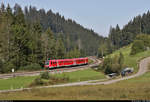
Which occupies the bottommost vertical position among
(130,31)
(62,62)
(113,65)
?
(113,65)

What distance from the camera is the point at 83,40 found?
464 feet

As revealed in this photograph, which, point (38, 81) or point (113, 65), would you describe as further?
point (113, 65)

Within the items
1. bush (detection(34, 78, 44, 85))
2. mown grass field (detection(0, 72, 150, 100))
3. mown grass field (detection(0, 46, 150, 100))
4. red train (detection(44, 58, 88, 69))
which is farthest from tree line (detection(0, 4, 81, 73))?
mown grass field (detection(0, 72, 150, 100))

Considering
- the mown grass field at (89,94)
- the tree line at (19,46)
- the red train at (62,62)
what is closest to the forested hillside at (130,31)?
the red train at (62,62)

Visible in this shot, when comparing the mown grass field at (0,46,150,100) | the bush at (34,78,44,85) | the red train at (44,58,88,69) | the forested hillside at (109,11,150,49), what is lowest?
the bush at (34,78,44,85)

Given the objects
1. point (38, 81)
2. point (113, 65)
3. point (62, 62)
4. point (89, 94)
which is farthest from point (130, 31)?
point (89, 94)

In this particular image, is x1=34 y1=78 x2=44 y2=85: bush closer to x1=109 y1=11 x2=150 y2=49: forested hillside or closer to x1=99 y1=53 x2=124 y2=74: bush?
x1=99 y1=53 x2=124 y2=74: bush

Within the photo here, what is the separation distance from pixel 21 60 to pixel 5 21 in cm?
1215

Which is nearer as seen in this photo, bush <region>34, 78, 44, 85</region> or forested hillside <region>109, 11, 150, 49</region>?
bush <region>34, 78, 44, 85</region>

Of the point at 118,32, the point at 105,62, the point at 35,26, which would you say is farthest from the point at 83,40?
the point at 105,62

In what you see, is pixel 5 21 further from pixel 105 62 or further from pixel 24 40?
pixel 105 62

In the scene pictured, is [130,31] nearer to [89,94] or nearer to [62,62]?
[62,62]

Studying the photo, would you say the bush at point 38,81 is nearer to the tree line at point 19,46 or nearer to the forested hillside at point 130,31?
the tree line at point 19,46

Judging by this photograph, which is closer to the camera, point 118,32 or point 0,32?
point 0,32
